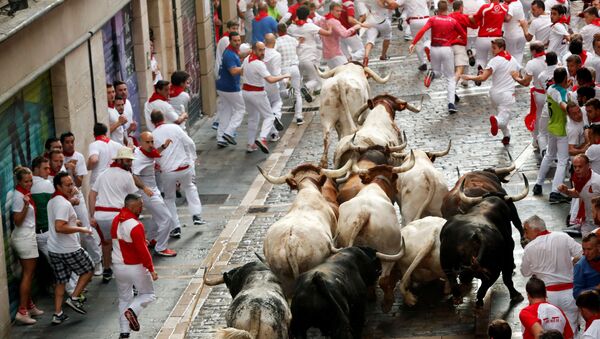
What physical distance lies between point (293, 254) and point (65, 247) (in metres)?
3.55

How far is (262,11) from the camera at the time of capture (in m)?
30.2

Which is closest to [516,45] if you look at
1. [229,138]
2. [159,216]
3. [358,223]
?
[229,138]

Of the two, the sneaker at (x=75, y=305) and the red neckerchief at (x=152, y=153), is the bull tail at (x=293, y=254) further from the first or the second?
the red neckerchief at (x=152, y=153)

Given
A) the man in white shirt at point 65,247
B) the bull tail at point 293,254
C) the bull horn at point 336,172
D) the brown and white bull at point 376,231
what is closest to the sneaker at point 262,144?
the bull horn at point 336,172

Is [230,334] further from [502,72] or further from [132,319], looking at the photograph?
[502,72]

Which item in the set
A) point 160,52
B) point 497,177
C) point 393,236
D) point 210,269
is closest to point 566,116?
point 497,177

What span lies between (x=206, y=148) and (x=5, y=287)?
9988 millimetres

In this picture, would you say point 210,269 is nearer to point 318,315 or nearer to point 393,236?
point 393,236

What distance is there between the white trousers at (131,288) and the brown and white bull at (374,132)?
13.0ft

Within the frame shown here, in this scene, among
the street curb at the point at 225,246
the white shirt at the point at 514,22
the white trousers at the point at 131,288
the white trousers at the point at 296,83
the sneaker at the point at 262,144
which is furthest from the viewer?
the white shirt at the point at 514,22

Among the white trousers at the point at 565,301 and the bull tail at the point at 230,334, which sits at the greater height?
the bull tail at the point at 230,334

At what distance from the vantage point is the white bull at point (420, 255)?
16.8m

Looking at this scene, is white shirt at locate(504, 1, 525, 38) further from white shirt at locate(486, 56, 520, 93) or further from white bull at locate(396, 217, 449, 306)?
white bull at locate(396, 217, 449, 306)

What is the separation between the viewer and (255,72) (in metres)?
25.7
